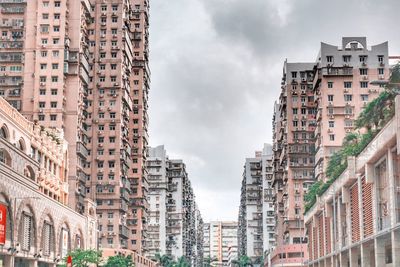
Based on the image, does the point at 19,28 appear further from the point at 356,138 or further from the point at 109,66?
the point at 356,138

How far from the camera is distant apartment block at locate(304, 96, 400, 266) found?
4269 centimetres

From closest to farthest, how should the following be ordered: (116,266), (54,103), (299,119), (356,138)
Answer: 1. (356,138)
2. (116,266)
3. (54,103)
4. (299,119)

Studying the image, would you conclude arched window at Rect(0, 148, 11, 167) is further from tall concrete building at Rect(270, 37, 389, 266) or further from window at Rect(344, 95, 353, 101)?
window at Rect(344, 95, 353, 101)

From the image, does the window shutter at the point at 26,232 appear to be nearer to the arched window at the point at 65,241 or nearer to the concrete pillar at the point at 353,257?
the arched window at the point at 65,241

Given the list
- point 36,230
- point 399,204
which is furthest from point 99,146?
point 399,204

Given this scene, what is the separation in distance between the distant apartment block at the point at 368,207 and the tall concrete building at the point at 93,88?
47720 mm

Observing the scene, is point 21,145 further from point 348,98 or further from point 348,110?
point 348,98

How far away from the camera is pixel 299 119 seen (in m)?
137

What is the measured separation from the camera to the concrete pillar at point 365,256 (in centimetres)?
Answer: 5234

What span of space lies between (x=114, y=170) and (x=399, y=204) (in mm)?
86796

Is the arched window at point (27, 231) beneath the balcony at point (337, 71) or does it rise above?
beneath

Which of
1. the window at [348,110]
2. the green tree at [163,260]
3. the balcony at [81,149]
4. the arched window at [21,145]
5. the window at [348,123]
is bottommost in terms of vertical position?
the green tree at [163,260]

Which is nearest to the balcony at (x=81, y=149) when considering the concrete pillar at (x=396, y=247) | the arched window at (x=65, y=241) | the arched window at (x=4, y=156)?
the arched window at (x=65, y=241)

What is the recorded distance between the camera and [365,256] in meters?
52.6
